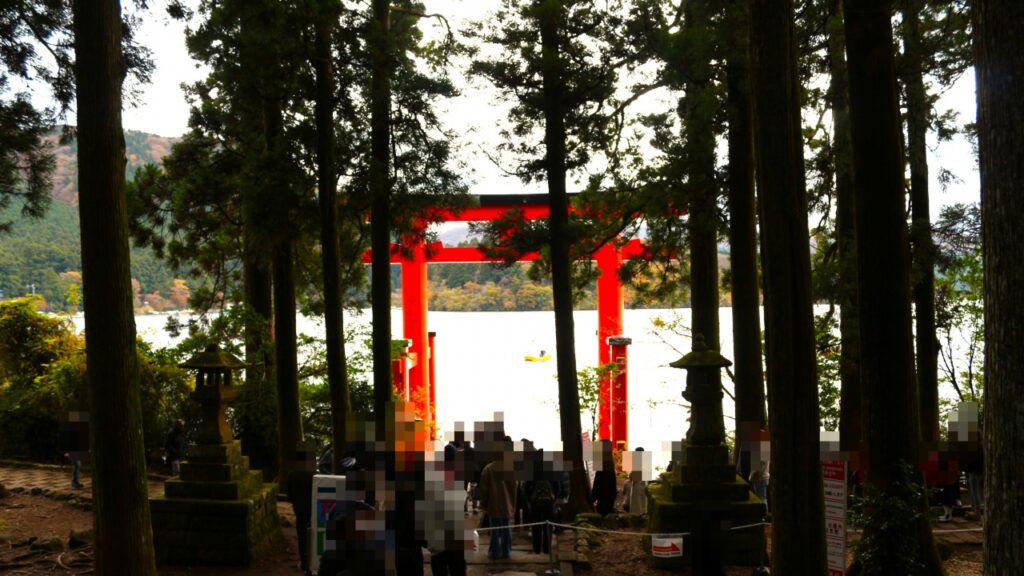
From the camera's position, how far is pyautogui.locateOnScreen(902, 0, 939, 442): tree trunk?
9664 millimetres

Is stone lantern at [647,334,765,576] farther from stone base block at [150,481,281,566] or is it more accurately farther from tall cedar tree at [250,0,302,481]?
tall cedar tree at [250,0,302,481]

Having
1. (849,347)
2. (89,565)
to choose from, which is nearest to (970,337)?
(849,347)

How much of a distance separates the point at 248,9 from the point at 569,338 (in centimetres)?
619

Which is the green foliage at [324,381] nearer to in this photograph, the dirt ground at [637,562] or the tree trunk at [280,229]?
the tree trunk at [280,229]

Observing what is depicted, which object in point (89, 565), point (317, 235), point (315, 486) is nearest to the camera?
point (315, 486)

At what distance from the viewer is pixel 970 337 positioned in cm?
1587

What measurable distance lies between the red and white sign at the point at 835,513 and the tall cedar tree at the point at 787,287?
1.02 ft

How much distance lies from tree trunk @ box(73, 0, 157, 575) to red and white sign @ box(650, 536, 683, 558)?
4754 millimetres

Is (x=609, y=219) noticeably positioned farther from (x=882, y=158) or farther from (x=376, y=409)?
(x=882, y=158)

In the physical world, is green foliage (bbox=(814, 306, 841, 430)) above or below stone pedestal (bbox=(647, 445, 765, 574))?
above

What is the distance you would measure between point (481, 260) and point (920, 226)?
11880 mm

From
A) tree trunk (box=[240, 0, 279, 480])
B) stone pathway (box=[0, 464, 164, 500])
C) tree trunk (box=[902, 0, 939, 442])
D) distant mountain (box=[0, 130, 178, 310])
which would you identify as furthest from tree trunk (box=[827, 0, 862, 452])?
distant mountain (box=[0, 130, 178, 310])

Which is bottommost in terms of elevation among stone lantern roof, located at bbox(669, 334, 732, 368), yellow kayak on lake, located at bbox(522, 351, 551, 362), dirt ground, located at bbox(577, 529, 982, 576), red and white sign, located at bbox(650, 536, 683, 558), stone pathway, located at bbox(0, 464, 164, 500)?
dirt ground, located at bbox(577, 529, 982, 576)

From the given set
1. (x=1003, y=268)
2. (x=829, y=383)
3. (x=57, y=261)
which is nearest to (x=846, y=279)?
(x=829, y=383)
